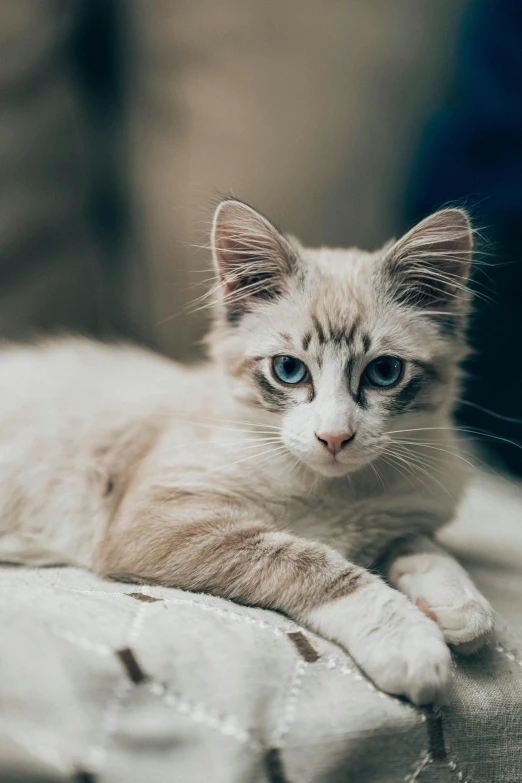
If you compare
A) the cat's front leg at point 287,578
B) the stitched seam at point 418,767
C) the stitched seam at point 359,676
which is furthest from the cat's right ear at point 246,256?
the stitched seam at point 418,767

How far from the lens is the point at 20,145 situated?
5.65ft

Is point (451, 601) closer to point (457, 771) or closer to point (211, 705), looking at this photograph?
point (457, 771)

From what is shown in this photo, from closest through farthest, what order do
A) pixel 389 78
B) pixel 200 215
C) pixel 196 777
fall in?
pixel 196 777 < pixel 200 215 < pixel 389 78

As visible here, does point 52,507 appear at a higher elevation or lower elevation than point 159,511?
lower

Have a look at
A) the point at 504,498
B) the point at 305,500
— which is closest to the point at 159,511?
the point at 305,500

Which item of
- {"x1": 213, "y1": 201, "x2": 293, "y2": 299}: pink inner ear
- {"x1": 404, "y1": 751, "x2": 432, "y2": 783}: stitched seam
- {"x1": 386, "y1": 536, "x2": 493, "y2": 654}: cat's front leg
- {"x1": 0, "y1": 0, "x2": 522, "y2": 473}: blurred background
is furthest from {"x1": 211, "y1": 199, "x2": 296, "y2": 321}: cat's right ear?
{"x1": 404, "y1": 751, "x2": 432, "y2": 783}: stitched seam

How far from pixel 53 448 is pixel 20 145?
0.86 metres

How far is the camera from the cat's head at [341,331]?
1.05 meters

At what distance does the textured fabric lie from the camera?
2.33 feet

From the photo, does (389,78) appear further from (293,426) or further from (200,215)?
(293,426)

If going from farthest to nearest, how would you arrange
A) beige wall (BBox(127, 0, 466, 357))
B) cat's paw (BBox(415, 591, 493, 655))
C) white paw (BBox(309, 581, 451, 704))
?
beige wall (BBox(127, 0, 466, 357))
cat's paw (BBox(415, 591, 493, 655))
white paw (BBox(309, 581, 451, 704))

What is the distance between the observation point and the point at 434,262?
118 cm

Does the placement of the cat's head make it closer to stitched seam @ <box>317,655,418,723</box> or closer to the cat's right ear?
the cat's right ear

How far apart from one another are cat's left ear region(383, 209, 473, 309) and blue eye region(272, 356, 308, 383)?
221 mm
